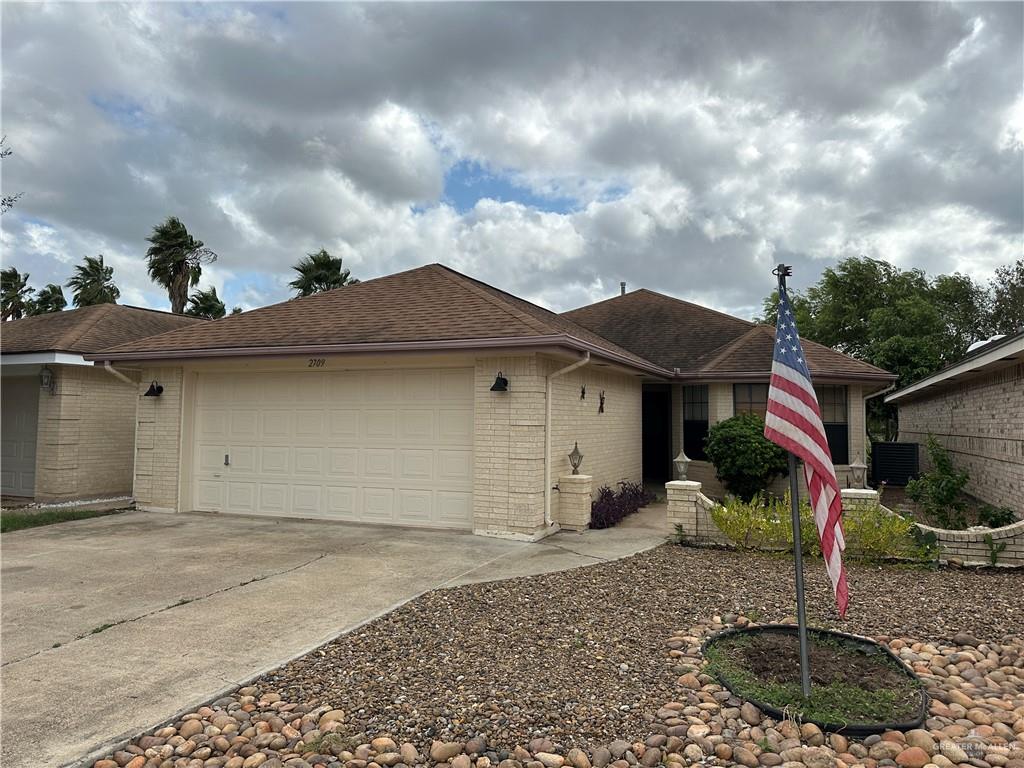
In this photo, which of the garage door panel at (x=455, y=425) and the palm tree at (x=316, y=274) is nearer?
the garage door panel at (x=455, y=425)

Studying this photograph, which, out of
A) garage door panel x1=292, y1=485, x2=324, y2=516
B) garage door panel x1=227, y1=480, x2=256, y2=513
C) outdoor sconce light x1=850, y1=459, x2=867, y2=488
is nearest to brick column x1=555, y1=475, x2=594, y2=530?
garage door panel x1=292, y1=485, x2=324, y2=516

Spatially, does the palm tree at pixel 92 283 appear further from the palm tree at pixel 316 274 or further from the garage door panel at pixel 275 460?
the garage door panel at pixel 275 460

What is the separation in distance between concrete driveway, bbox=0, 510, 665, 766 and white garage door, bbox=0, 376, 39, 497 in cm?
446

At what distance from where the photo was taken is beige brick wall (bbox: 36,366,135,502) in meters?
11.5

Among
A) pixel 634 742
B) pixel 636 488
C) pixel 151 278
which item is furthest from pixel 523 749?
Result: pixel 151 278

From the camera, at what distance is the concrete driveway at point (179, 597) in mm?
3336

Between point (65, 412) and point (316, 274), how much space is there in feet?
42.9

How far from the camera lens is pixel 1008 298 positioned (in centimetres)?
3142

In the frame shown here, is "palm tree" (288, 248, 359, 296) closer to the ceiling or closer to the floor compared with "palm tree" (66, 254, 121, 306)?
closer to the floor

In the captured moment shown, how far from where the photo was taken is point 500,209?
798 inches

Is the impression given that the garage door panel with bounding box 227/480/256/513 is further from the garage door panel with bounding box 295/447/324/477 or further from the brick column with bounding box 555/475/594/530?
the brick column with bounding box 555/475/594/530

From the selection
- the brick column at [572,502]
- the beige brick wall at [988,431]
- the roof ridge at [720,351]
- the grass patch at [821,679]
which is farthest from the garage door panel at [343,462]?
the beige brick wall at [988,431]

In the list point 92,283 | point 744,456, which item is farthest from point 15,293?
point 744,456

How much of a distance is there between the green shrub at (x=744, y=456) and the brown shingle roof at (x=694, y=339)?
4.29 ft
